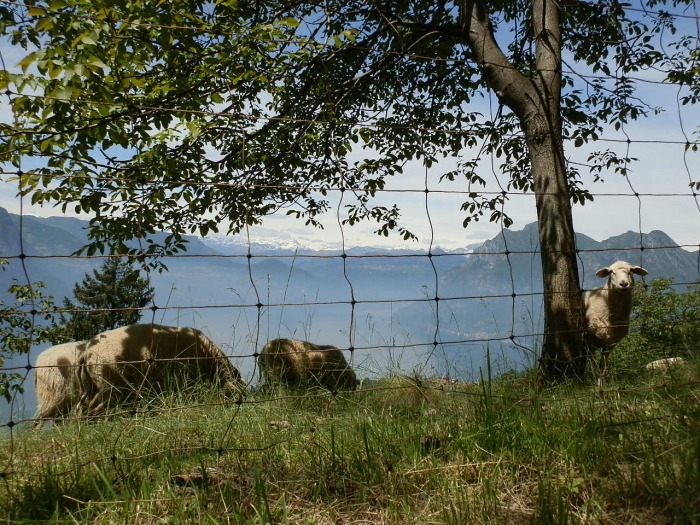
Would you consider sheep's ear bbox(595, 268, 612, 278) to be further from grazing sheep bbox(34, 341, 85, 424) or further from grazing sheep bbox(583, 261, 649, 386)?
grazing sheep bbox(34, 341, 85, 424)

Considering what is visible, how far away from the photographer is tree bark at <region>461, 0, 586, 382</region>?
4.99 meters

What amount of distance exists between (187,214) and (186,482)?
4495mm

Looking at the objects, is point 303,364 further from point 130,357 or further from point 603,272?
point 603,272

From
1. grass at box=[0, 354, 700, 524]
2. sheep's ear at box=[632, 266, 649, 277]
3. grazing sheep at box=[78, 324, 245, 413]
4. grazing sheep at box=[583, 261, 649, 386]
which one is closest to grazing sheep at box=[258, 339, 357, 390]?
grazing sheep at box=[78, 324, 245, 413]

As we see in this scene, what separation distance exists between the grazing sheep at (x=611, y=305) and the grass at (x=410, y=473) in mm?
3216

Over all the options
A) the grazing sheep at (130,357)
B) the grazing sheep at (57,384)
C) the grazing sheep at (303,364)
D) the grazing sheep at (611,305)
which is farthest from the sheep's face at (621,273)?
the grazing sheep at (57,384)

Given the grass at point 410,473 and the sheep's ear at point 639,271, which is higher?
the sheep's ear at point 639,271

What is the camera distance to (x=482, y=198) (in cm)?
780

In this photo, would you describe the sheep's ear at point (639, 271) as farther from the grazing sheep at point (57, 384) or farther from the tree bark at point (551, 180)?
the grazing sheep at point (57, 384)

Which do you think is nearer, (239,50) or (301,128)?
(239,50)

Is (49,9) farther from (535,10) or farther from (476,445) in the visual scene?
(535,10)

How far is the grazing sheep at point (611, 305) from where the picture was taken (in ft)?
20.5

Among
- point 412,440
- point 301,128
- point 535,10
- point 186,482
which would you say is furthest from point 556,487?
point 301,128

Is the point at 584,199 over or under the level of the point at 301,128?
under
